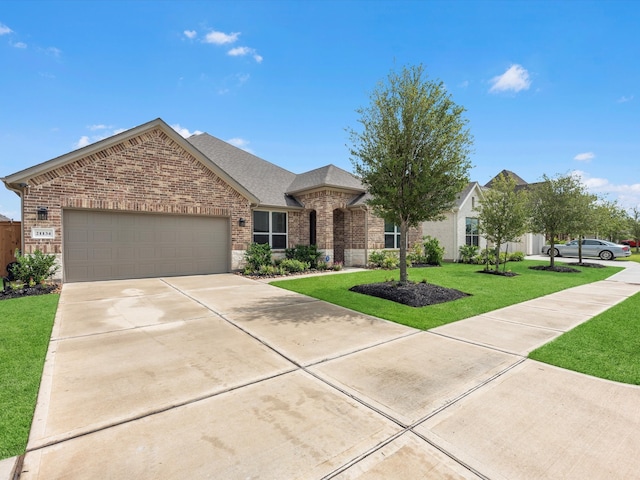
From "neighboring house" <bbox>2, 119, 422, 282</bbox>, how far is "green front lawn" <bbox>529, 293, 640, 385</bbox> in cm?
1054

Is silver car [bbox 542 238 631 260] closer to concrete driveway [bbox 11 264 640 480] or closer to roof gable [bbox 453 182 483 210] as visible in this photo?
roof gable [bbox 453 182 483 210]

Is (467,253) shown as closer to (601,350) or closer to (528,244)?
(528,244)

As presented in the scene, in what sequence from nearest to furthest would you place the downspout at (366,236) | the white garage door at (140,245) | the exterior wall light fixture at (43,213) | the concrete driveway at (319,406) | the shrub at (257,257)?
the concrete driveway at (319,406), the exterior wall light fixture at (43,213), the white garage door at (140,245), the shrub at (257,257), the downspout at (366,236)

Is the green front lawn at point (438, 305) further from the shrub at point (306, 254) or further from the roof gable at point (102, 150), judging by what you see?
the roof gable at point (102, 150)

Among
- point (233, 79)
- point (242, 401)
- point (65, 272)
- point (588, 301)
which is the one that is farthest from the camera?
point (233, 79)

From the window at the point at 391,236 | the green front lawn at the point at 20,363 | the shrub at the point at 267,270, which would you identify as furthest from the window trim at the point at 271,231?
the green front lawn at the point at 20,363

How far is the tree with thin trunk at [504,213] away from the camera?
555 inches

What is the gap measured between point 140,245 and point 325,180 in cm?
855

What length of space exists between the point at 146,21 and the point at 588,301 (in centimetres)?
1547

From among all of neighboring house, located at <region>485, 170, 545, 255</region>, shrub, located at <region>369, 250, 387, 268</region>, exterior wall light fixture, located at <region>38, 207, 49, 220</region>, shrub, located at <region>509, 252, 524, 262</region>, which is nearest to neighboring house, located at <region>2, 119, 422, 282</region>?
exterior wall light fixture, located at <region>38, 207, 49, 220</region>

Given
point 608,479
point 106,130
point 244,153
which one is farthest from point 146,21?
point 608,479

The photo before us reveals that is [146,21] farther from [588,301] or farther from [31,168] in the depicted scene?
[588,301]

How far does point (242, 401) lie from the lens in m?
3.15

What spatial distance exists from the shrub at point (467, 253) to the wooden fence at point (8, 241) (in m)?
22.1
